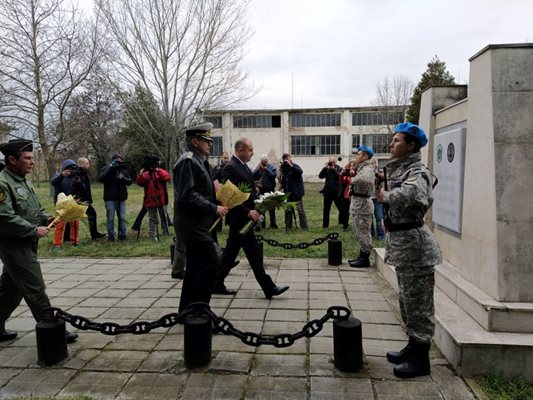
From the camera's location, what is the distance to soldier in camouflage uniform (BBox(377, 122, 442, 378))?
3.32m

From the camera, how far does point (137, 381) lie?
3.44 meters

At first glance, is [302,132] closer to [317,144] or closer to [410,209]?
[317,144]

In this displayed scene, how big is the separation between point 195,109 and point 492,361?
22.3m

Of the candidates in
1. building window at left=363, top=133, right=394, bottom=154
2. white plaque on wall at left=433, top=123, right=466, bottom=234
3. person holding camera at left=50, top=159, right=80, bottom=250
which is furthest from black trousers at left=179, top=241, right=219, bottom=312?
building window at left=363, top=133, right=394, bottom=154

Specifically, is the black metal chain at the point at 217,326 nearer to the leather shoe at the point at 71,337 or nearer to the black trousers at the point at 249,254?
the leather shoe at the point at 71,337

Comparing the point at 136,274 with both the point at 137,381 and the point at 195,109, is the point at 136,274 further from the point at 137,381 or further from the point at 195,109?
the point at 195,109

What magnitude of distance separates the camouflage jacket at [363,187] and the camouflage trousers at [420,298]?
11.7ft

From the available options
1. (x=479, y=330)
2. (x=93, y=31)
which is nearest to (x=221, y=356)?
(x=479, y=330)

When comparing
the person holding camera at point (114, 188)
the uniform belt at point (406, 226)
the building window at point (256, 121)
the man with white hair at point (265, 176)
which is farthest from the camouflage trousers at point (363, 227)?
the building window at point (256, 121)

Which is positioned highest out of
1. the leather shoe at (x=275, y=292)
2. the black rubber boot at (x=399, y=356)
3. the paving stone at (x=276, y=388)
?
the leather shoe at (x=275, y=292)

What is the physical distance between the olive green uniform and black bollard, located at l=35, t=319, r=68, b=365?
18 centimetres

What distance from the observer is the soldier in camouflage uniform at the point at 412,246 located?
332 cm

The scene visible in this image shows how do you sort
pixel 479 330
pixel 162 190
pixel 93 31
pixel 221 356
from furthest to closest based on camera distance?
pixel 93 31 < pixel 162 190 < pixel 221 356 < pixel 479 330

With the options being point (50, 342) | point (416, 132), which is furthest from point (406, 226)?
point (50, 342)
